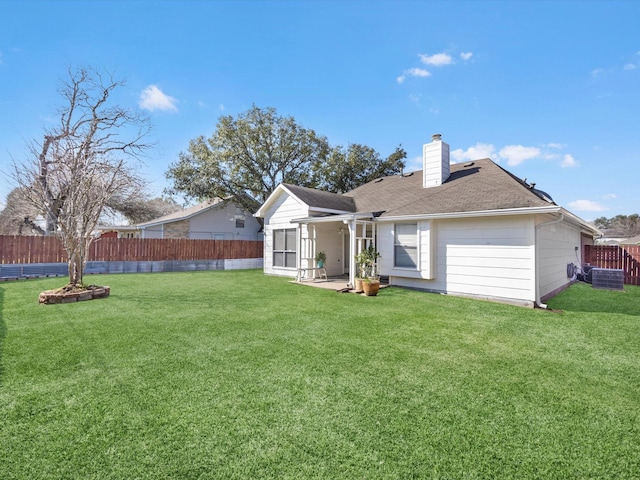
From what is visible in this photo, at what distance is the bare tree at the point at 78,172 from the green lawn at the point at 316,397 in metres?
2.65

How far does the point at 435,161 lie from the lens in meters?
11.3

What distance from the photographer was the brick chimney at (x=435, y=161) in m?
11.2

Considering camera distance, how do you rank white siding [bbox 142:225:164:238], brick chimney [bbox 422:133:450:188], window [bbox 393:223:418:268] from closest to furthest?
window [bbox 393:223:418:268], brick chimney [bbox 422:133:450:188], white siding [bbox 142:225:164:238]

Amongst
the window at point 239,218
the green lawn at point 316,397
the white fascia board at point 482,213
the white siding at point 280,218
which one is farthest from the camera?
the window at point 239,218

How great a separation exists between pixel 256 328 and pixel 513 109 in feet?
42.6

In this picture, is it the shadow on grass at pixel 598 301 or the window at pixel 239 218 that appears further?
the window at pixel 239 218

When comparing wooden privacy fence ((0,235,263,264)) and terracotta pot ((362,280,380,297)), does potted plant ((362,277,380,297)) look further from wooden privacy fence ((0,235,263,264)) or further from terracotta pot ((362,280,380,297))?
wooden privacy fence ((0,235,263,264))

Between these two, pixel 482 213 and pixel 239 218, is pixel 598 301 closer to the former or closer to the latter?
pixel 482 213

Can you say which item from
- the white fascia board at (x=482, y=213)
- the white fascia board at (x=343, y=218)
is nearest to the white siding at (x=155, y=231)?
the white fascia board at (x=343, y=218)

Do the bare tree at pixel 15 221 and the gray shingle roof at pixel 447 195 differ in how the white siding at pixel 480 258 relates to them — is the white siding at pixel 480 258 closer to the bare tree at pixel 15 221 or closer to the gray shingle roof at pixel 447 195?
the gray shingle roof at pixel 447 195

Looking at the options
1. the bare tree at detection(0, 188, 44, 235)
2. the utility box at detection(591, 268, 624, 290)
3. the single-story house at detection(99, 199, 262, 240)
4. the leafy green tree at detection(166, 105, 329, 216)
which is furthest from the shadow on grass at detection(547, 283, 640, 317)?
the bare tree at detection(0, 188, 44, 235)

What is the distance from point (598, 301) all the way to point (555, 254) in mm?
1846

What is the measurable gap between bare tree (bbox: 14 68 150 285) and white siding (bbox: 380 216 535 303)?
29.5ft

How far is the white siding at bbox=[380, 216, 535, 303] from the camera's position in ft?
24.2
